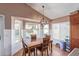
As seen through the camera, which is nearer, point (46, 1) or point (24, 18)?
point (46, 1)

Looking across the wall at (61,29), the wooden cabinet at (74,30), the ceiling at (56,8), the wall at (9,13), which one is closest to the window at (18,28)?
the wall at (9,13)

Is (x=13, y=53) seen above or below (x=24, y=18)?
below

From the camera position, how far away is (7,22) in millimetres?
2125

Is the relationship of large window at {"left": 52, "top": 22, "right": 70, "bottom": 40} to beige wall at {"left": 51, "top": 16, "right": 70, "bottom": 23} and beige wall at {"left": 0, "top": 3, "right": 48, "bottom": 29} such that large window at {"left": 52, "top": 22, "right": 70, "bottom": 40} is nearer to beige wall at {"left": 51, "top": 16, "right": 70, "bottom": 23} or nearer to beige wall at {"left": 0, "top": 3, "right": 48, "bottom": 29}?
beige wall at {"left": 51, "top": 16, "right": 70, "bottom": 23}

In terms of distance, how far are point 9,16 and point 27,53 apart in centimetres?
78

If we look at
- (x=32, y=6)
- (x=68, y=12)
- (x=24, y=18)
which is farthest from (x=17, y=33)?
(x=68, y=12)

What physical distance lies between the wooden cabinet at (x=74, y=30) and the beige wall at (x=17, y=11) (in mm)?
625

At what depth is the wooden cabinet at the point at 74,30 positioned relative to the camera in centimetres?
212

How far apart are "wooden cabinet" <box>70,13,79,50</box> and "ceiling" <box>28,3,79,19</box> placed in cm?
14

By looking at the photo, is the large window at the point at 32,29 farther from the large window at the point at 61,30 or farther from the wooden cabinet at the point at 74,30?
the wooden cabinet at the point at 74,30

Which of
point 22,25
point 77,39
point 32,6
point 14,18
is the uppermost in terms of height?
point 32,6

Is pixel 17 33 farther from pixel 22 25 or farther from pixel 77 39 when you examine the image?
pixel 77 39

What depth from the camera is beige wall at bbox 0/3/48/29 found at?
2.09 meters

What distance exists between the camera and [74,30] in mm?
2135
